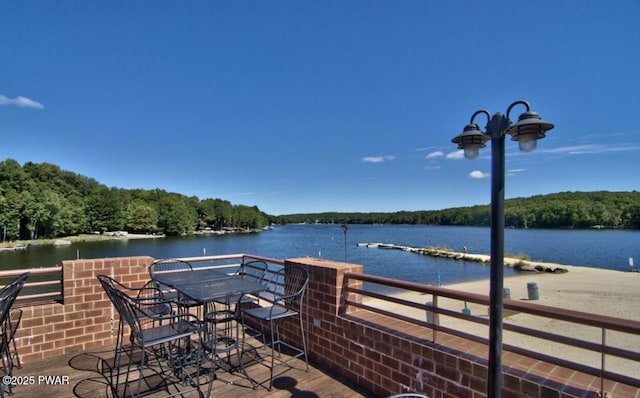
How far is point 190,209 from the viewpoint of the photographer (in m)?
74.1

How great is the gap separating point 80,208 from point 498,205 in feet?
220

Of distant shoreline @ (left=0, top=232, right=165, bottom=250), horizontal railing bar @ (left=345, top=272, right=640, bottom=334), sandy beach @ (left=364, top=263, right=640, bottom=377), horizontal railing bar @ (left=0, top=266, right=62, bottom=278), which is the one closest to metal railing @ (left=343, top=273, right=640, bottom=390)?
horizontal railing bar @ (left=345, top=272, right=640, bottom=334)

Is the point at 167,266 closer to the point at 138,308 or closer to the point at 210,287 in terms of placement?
the point at 210,287

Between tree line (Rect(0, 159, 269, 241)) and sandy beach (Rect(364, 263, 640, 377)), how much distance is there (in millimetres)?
54743

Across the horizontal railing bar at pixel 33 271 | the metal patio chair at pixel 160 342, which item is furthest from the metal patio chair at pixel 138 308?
the horizontal railing bar at pixel 33 271

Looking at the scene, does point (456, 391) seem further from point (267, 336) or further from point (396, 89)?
point (396, 89)

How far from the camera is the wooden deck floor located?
8.18 feet

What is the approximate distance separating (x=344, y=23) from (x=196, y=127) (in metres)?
17.4

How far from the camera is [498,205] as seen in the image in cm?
130

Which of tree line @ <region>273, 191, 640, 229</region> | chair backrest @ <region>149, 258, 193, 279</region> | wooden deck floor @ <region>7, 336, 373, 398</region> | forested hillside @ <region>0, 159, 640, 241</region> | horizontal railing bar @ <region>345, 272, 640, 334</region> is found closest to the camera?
horizontal railing bar @ <region>345, 272, 640, 334</region>

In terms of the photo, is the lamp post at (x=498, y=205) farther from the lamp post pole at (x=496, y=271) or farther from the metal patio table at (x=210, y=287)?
the metal patio table at (x=210, y=287)

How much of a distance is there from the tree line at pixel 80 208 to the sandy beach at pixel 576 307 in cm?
5474

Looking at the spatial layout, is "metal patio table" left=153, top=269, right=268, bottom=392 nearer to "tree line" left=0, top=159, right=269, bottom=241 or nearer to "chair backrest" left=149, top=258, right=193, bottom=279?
"chair backrest" left=149, top=258, right=193, bottom=279

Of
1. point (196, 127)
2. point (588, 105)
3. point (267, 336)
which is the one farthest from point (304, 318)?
point (196, 127)
